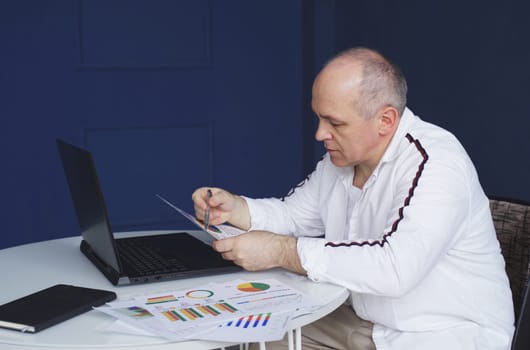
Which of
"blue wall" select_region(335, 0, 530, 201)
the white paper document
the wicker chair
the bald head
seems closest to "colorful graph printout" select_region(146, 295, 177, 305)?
the white paper document

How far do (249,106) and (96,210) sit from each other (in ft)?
6.77

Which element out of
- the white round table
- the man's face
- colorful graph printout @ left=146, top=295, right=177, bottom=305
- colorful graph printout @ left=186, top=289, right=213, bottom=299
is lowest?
the white round table

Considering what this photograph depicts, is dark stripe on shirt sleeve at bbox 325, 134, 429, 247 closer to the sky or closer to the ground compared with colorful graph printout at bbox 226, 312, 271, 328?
closer to the sky

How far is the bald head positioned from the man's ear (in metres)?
0.01

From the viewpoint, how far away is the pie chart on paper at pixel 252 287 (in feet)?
4.99

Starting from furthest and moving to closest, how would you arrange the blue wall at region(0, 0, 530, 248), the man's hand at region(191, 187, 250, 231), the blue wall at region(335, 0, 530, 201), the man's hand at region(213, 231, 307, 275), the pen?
the blue wall at region(0, 0, 530, 248) → the blue wall at region(335, 0, 530, 201) → the man's hand at region(191, 187, 250, 231) → the pen → the man's hand at region(213, 231, 307, 275)

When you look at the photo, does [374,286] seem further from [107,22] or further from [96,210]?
[107,22]

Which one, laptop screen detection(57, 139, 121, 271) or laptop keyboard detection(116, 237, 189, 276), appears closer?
laptop screen detection(57, 139, 121, 271)

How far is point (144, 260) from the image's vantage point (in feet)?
5.63

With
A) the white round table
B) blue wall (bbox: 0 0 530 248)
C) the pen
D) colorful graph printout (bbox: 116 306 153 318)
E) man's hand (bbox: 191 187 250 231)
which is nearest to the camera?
the white round table

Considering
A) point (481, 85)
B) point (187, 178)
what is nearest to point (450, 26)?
point (481, 85)

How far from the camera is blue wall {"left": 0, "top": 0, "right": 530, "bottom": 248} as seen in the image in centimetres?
280

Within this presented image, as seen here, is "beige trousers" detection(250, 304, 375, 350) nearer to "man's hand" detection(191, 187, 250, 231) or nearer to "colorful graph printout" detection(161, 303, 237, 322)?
"man's hand" detection(191, 187, 250, 231)

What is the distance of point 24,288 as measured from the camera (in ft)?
5.13
